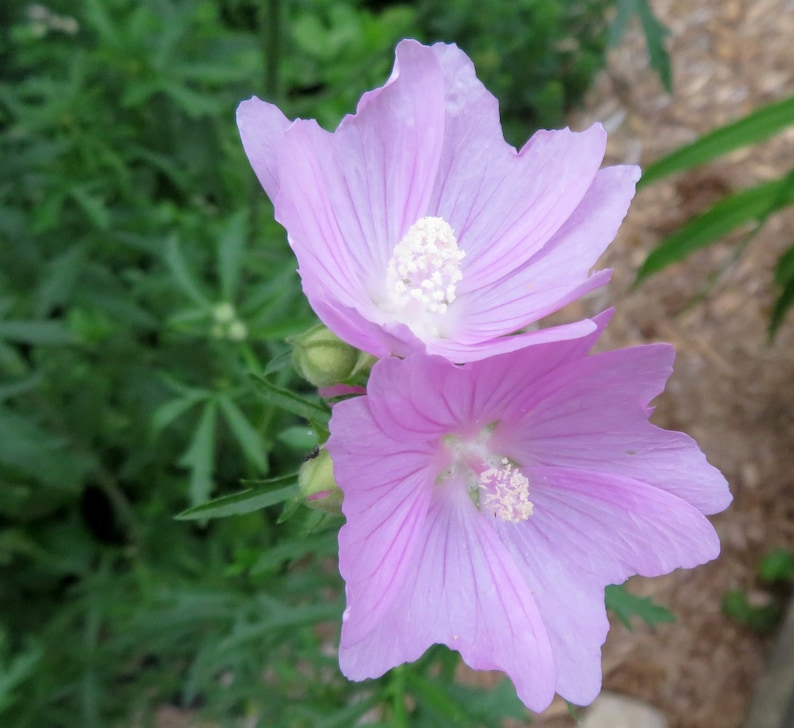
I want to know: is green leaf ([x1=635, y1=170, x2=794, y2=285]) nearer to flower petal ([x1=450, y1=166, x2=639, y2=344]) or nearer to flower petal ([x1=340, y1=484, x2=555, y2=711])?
flower petal ([x1=450, y1=166, x2=639, y2=344])

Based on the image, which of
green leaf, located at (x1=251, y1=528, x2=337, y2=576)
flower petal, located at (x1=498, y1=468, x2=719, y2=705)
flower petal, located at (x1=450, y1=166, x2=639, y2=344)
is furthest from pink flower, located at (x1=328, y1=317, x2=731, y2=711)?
green leaf, located at (x1=251, y1=528, x2=337, y2=576)

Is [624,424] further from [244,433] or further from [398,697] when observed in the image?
[244,433]

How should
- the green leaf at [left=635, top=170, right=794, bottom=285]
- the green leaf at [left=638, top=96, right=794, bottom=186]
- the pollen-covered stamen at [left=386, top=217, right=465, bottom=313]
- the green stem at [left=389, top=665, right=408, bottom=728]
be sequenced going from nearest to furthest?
1. the pollen-covered stamen at [left=386, top=217, right=465, bottom=313]
2. the green stem at [left=389, top=665, right=408, bottom=728]
3. the green leaf at [left=638, top=96, right=794, bottom=186]
4. the green leaf at [left=635, top=170, right=794, bottom=285]

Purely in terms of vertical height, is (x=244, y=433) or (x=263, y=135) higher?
(x=263, y=135)

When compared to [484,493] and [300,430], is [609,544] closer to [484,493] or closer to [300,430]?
[484,493]

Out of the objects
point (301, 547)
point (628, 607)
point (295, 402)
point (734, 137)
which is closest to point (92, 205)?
point (301, 547)

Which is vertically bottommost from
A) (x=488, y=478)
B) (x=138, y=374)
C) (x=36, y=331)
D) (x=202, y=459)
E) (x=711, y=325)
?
(x=711, y=325)
